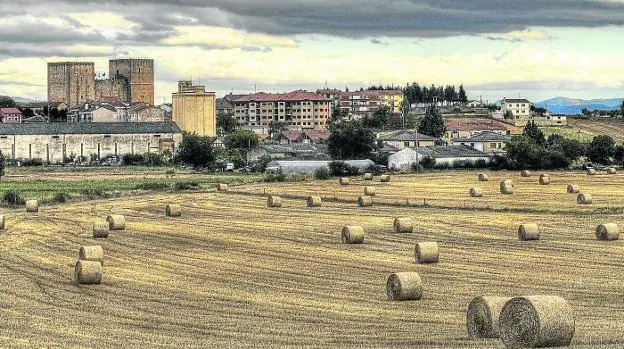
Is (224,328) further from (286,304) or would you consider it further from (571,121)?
(571,121)

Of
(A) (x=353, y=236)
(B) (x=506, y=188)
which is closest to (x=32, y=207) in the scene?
(A) (x=353, y=236)

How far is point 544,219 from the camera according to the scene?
149ft

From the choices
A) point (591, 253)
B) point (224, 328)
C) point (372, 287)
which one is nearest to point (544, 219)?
point (591, 253)

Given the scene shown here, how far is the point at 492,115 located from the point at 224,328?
159 m

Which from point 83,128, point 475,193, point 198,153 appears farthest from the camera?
point 83,128

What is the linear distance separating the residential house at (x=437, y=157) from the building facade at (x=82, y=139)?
35.9 meters

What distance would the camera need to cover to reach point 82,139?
5113 inches

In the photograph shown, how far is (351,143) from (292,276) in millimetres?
75568

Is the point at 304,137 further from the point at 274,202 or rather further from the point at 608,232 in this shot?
the point at 608,232

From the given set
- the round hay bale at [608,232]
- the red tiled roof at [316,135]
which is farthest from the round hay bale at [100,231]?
the red tiled roof at [316,135]

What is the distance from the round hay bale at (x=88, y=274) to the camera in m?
28.6

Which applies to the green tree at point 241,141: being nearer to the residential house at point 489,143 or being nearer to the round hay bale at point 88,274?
the residential house at point 489,143

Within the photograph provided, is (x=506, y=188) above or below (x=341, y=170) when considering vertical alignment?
above

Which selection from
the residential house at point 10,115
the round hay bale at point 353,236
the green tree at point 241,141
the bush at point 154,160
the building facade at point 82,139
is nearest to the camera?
the round hay bale at point 353,236
